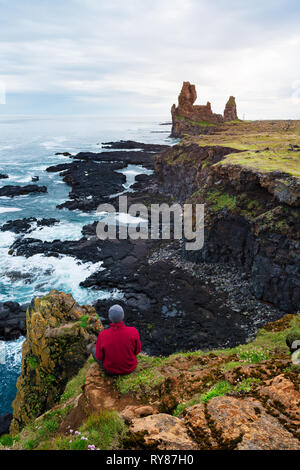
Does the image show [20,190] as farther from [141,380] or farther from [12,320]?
[141,380]

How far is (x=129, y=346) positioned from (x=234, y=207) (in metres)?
22.8

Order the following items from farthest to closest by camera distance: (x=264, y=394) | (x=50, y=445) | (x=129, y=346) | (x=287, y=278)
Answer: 1. (x=287, y=278)
2. (x=129, y=346)
3. (x=264, y=394)
4. (x=50, y=445)

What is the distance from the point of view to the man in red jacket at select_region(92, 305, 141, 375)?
746cm

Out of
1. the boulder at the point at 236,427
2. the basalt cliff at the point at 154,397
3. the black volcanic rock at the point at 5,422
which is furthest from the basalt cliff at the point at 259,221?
the black volcanic rock at the point at 5,422

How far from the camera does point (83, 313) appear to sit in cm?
1353

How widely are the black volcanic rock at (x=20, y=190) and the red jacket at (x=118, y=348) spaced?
6043 centimetres

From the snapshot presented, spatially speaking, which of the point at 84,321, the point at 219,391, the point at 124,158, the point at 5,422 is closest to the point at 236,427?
the point at 219,391

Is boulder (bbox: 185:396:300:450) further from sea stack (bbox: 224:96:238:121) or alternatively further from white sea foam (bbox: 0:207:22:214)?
sea stack (bbox: 224:96:238:121)

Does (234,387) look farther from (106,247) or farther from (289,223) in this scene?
(106,247)

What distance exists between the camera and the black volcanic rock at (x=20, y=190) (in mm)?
59847

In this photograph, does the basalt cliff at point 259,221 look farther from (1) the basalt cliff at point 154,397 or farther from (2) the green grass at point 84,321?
(2) the green grass at point 84,321

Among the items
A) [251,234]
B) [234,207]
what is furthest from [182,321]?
[234,207]

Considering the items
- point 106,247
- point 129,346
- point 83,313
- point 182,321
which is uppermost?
point 129,346
